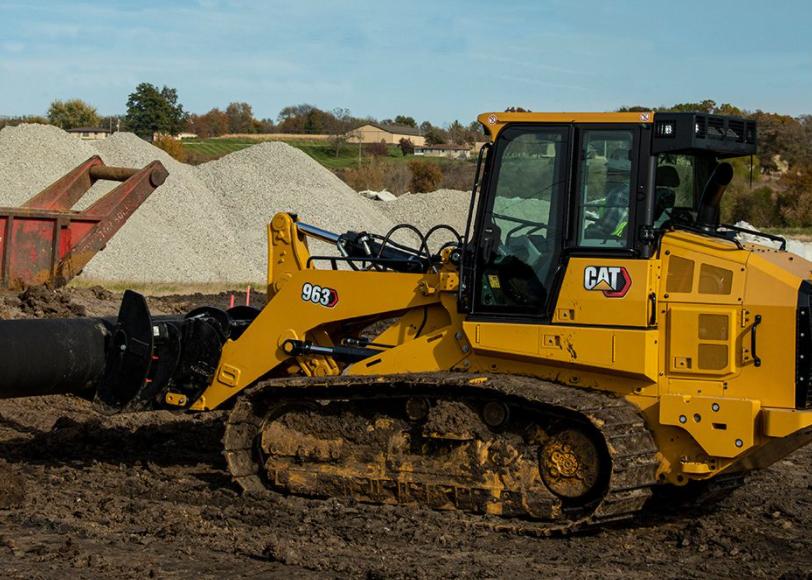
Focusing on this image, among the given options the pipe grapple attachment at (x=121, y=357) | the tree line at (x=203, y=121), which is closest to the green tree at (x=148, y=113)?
the tree line at (x=203, y=121)

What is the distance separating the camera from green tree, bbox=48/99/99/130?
8369 cm

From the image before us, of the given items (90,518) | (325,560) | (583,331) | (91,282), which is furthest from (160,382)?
(91,282)

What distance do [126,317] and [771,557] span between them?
17.9 ft

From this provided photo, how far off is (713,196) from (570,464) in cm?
232

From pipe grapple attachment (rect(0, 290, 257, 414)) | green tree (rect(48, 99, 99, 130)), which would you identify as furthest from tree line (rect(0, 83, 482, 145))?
pipe grapple attachment (rect(0, 290, 257, 414))

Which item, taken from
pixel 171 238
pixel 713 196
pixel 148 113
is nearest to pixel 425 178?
pixel 148 113

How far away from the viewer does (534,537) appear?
8.21 meters

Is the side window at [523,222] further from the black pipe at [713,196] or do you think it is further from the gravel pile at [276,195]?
the gravel pile at [276,195]

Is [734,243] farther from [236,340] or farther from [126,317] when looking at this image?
[126,317]

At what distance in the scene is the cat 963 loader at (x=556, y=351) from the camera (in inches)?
317

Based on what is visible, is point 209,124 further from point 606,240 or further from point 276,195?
point 606,240

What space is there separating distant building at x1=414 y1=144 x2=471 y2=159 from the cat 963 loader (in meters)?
67.3

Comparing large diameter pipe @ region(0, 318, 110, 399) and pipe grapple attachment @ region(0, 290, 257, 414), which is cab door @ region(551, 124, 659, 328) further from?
large diameter pipe @ region(0, 318, 110, 399)

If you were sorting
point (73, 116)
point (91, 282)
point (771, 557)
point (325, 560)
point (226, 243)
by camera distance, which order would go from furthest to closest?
1. point (73, 116)
2. point (226, 243)
3. point (91, 282)
4. point (771, 557)
5. point (325, 560)
